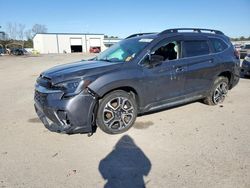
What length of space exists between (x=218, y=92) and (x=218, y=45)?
1200mm

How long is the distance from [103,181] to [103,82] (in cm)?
169

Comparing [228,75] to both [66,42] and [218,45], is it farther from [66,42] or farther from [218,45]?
[66,42]

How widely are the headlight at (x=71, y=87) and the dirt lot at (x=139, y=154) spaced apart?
89 centimetres

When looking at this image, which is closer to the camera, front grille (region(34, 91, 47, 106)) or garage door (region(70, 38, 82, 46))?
front grille (region(34, 91, 47, 106))

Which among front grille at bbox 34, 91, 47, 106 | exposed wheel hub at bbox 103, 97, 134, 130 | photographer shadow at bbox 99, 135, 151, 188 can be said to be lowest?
photographer shadow at bbox 99, 135, 151, 188

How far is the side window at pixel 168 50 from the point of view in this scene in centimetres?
482

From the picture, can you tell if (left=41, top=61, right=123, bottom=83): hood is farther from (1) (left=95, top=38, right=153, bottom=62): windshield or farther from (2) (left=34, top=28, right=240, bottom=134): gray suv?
(1) (left=95, top=38, right=153, bottom=62): windshield

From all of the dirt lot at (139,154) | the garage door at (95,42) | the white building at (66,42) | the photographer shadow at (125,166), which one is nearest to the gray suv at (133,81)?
the dirt lot at (139,154)

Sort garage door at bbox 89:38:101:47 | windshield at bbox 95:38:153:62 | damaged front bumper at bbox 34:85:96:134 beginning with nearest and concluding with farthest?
damaged front bumper at bbox 34:85:96:134 < windshield at bbox 95:38:153:62 < garage door at bbox 89:38:101:47

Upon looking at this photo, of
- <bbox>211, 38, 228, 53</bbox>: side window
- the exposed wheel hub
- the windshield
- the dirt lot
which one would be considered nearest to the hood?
the windshield

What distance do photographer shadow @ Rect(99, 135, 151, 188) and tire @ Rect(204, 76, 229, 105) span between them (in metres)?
2.95

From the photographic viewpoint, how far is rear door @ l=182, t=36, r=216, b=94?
5.23 m

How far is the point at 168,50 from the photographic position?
16.4ft

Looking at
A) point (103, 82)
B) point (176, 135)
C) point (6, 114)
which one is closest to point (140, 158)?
point (176, 135)
